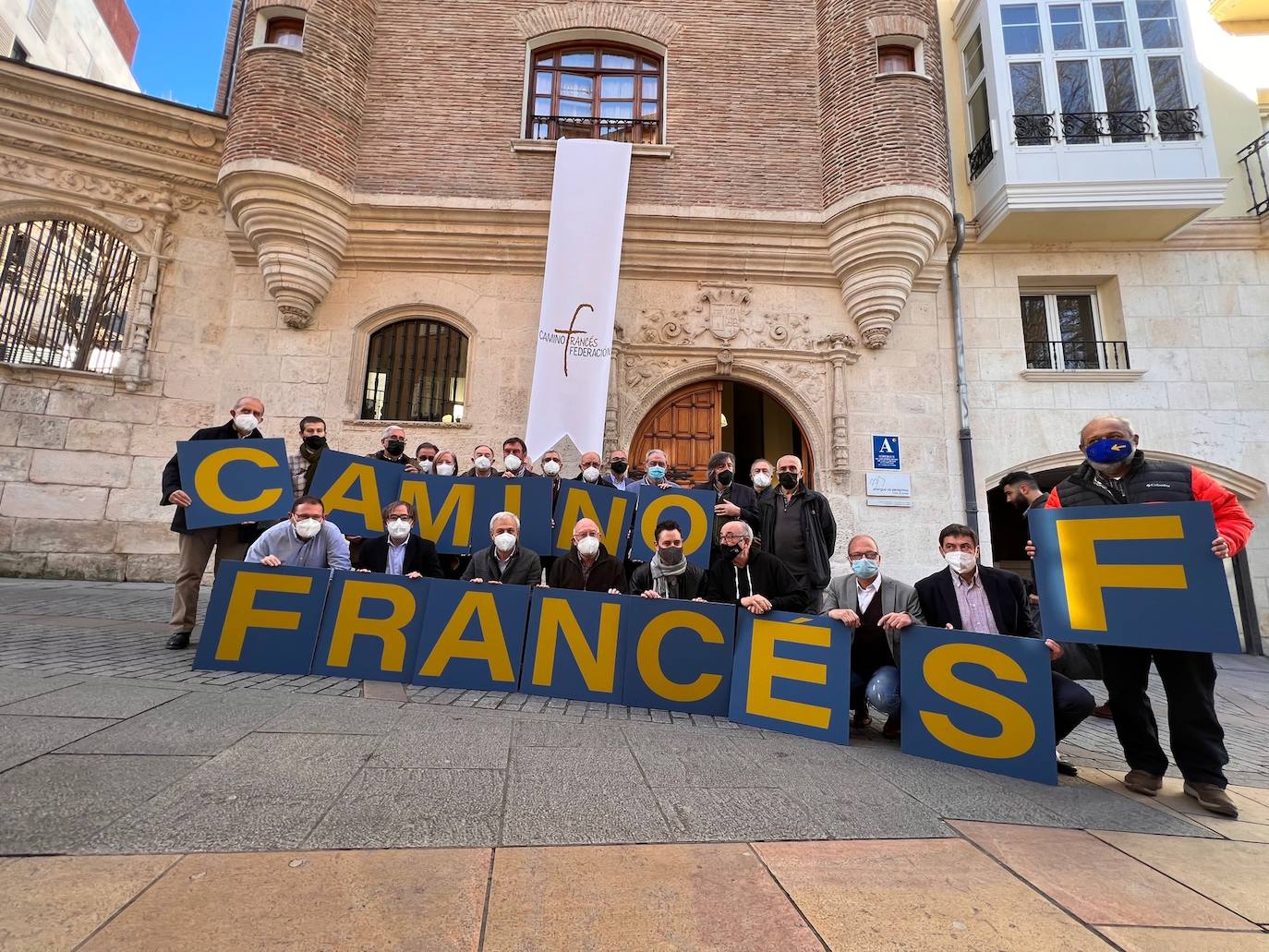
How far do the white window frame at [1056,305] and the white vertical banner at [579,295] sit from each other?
672 cm

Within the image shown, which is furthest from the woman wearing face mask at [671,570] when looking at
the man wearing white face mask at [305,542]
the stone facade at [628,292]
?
the stone facade at [628,292]

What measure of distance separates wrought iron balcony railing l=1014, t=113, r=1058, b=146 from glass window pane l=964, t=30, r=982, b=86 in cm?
147

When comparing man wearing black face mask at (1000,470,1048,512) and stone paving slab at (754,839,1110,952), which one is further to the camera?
man wearing black face mask at (1000,470,1048,512)

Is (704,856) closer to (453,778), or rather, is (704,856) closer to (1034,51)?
(453,778)

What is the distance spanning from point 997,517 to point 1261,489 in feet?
16.5

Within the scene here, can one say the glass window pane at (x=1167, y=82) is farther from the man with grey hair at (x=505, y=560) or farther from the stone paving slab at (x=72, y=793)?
the stone paving slab at (x=72, y=793)

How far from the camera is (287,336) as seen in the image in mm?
9094

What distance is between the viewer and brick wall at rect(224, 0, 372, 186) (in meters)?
8.49

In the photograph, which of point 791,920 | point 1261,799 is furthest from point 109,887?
point 1261,799

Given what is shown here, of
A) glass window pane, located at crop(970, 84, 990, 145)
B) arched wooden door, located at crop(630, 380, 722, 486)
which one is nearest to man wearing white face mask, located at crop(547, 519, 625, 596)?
arched wooden door, located at crop(630, 380, 722, 486)

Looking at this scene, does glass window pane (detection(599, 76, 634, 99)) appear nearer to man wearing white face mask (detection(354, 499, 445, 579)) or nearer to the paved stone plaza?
man wearing white face mask (detection(354, 499, 445, 579))

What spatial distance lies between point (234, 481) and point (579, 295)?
5315 millimetres

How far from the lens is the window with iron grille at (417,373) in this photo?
925 centimetres

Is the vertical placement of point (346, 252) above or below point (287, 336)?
above
